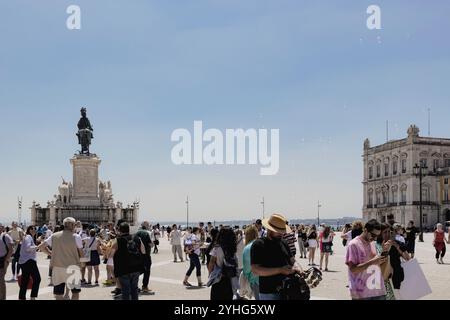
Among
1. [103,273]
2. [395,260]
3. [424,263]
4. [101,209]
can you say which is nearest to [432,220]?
[101,209]

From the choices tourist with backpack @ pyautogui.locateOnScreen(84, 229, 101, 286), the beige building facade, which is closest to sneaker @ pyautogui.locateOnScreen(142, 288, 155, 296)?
tourist with backpack @ pyautogui.locateOnScreen(84, 229, 101, 286)

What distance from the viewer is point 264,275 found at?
20.9 ft

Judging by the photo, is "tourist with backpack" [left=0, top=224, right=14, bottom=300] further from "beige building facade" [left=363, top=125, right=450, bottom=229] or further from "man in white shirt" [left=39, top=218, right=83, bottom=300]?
"beige building facade" [left=363, top=125, right=450, bottom=229]

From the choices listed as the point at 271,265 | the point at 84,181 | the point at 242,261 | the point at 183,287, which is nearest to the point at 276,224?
the point at 271,265

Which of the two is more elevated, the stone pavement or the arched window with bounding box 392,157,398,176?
the arched window with bounding box 392,157,398,176

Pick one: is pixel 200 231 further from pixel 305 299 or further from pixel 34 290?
pixel 305 299

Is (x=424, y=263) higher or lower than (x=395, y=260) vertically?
lower

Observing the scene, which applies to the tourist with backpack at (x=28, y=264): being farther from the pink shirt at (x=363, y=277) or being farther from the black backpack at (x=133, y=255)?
the pink shirt at (x=363, y=277)

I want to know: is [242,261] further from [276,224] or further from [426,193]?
[426,193]

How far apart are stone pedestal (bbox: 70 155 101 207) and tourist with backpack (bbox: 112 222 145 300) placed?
37906mm

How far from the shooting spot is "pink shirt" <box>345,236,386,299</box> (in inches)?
272

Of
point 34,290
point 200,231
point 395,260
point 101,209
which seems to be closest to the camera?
point 395,260
